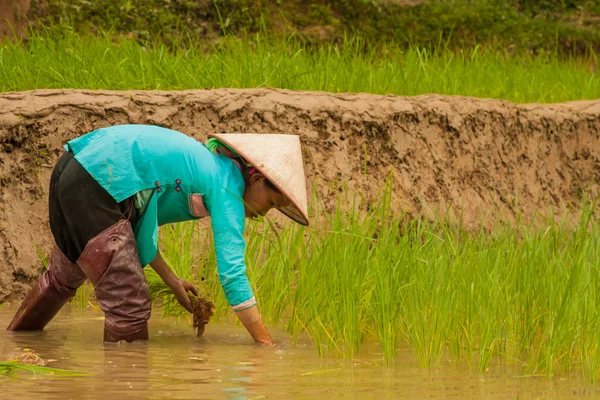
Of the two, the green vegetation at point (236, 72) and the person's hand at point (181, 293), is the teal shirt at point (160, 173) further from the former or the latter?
the green vegetation at point (236, 72)

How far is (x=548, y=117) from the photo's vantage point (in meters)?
6.86

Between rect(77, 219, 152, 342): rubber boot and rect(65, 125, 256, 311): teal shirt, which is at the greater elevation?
rect(65, 125, 256, 311): teal shirt

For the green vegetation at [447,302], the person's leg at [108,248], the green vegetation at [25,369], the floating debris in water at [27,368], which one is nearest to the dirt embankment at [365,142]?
the green vegetation at [447,302]

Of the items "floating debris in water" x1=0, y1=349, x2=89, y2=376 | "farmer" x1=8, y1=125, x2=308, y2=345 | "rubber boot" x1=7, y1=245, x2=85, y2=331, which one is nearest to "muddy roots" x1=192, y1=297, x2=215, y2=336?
"farmer" x1=8, y1=125, x2=308, y2=345

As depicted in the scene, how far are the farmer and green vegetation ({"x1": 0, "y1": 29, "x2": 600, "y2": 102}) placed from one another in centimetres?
209

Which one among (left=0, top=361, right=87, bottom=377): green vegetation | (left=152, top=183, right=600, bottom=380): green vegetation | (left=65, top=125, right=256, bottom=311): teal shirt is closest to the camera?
(left=0, top=361, right=87, bottom=377): green vegetation

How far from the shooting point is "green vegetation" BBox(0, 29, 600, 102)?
5.80 meters

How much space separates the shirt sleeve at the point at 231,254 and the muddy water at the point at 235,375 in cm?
23

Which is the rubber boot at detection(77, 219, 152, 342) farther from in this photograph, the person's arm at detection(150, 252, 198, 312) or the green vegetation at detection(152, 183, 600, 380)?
the green vegetation at detection(152, 183, 600, 380)

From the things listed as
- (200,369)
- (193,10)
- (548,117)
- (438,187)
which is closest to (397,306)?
(200,369)

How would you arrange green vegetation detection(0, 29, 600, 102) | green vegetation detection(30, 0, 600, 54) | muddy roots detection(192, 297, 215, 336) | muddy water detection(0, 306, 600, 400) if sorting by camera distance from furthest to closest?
green vegetation detection(30, 0, 600, 54) → green vegetation detection(0, 29, 600, 102) → muddy roots detection(192, 297, 215, 336) → muddy water detection(0, 306, 600, 400)

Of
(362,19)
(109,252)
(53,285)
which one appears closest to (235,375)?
(109,252)

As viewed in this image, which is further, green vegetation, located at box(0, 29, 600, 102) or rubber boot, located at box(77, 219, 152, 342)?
green vegetation, located at box(0, 29, 600, 102)

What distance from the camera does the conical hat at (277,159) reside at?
358 centimetres
